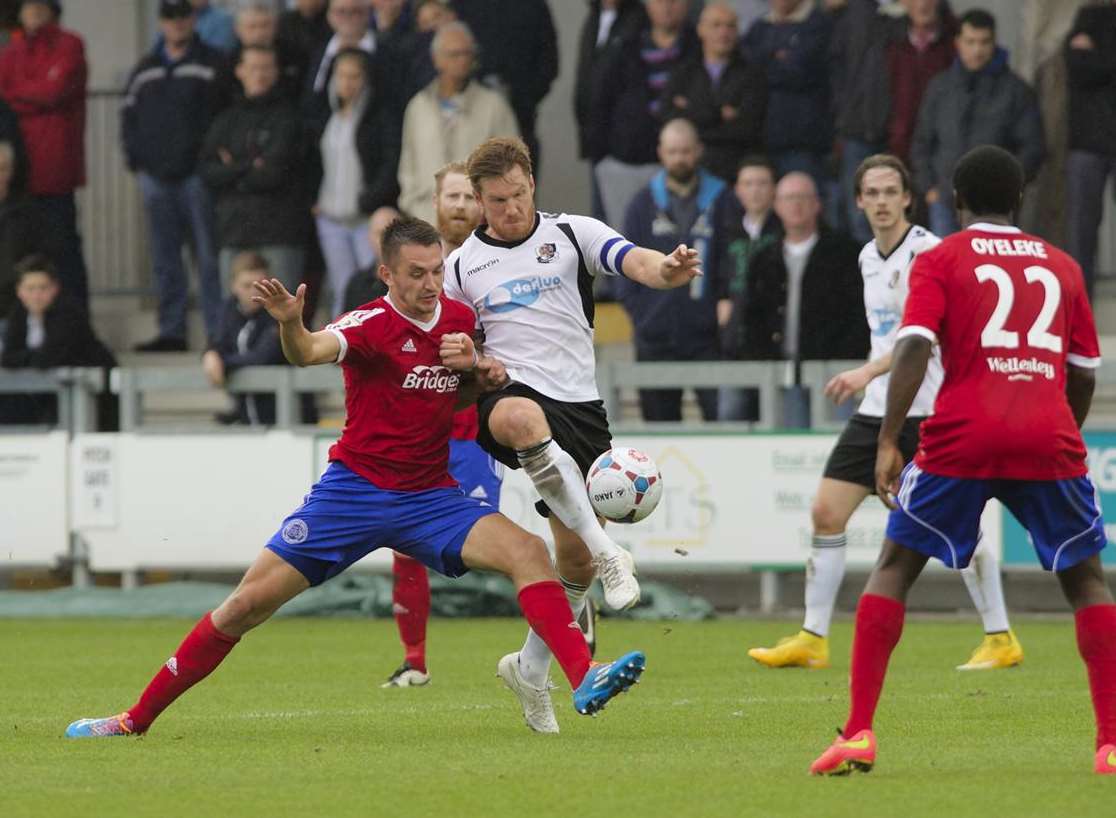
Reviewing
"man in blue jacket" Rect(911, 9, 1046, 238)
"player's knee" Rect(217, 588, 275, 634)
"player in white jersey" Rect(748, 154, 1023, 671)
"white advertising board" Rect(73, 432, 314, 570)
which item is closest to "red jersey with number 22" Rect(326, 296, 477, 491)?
"player's knee" Rect(217, 588, 275, 634)

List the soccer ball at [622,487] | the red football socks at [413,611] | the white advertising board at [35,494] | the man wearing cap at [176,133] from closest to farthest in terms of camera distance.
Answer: the soccer ball at [622,487]
the red football socks at [413,611]
the white advertising board at [35,494]
the man wearing cap at [176,133]

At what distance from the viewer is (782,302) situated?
47.9 ft

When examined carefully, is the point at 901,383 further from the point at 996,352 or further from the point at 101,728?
the point at 101,728

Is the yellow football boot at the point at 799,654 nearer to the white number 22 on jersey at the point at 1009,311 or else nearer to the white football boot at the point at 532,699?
the white football boot at the point at 532,699

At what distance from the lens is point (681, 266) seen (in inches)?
312

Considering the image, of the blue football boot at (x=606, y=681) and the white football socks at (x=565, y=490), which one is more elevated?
the white football socks at (x=565, y=490)

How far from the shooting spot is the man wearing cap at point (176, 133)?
17453mm

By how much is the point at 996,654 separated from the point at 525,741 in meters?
4.01

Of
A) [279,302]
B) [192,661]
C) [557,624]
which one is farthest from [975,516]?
[192,661]

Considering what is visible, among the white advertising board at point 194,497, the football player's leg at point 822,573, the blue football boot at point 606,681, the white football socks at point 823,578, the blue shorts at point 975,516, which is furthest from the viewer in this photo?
the white advertising board at point 194,497

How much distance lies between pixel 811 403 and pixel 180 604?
4.54m

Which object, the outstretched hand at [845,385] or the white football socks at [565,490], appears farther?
the outstretched hand at [845,385]

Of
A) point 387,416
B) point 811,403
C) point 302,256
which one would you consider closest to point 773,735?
point 387,416

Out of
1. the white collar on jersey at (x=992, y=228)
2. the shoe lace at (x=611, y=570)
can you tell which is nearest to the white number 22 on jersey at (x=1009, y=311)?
the white collar on jersey at (x=992, y=228)
